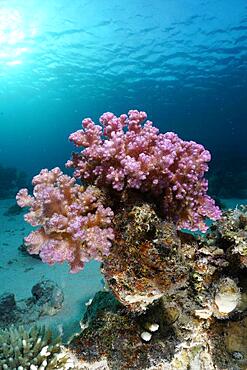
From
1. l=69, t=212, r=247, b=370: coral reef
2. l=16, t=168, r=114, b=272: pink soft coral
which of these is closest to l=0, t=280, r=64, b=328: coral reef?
l=69, t=212, r=247, b=370: coral reef

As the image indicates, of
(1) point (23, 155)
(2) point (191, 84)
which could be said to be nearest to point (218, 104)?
(2) point (191, 84)

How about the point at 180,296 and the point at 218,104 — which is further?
the point at 218,104

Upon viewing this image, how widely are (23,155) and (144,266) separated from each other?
202 metres

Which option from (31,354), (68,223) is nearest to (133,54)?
(68,223)

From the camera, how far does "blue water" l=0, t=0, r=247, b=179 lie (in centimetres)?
1998

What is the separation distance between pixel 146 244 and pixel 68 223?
2.39 ft

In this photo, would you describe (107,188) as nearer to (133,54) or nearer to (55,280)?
(55,280)

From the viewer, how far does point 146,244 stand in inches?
104

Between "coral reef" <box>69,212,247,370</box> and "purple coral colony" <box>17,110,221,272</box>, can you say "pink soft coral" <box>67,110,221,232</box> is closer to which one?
"purple coral colony" <box>17,110,221,272</box>

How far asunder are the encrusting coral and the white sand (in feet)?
8.22

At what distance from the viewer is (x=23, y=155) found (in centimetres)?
19225

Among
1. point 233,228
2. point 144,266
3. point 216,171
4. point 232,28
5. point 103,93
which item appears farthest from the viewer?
point 103,93

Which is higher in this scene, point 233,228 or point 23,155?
point 23,155

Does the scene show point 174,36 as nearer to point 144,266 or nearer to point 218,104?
point 218,104
